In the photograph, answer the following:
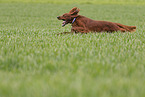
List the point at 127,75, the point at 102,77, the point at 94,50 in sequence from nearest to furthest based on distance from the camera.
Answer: the point at 102,77
the point at 127,75
the point at 94,50

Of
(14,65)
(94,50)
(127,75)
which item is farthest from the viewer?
(94,50)

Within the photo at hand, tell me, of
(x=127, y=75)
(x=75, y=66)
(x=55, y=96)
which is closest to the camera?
(x=55, y=96)

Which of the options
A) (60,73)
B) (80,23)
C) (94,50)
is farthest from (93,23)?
(60,73)

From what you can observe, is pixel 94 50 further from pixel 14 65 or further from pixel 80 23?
pixel 80 23

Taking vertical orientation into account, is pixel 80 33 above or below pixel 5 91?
below

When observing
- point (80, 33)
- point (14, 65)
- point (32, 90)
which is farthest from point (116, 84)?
point (80, 33)

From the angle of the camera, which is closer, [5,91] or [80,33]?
[5,91]

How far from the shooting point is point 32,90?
2443 millimetres

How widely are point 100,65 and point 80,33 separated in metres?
3.85

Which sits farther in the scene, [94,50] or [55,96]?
[94,50]

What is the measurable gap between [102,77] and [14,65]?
1759 mm

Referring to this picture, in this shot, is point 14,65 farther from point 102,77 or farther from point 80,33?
point 80,33

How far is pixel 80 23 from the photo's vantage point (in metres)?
7.33

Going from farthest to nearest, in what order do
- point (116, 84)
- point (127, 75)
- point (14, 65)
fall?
point (14, 65)
point (127, 75)
point (116, 84)
